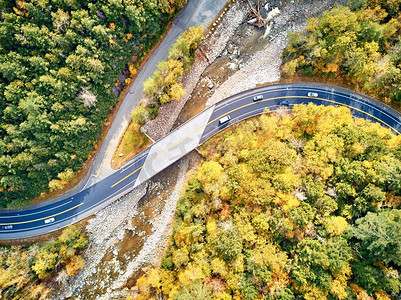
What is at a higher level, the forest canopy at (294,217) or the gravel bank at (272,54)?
the gravel bank at (272,54)

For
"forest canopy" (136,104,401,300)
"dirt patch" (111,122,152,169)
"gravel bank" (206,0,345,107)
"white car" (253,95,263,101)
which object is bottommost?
"forest canopy" (136,104,401,300)

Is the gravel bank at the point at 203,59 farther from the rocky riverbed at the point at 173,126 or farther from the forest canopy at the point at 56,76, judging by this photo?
the forest canopy at the point at 56,76

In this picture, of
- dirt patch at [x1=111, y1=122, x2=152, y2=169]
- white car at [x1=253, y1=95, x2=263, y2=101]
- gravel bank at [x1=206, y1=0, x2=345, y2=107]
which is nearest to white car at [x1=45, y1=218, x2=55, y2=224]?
dirt patch at [x1=111, y1=122, x2=152, y2=169]

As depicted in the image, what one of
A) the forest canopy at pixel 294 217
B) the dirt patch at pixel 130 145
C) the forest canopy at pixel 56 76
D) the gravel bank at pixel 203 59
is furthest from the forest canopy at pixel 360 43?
the dirt patch at pixel 130 145

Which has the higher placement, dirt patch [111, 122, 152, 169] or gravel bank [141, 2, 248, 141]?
gravel bank [141, 2, 248, 141]

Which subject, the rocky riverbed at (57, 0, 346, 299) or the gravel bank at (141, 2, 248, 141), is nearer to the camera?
the rocky riverbed at (57, 0, 346, 299)

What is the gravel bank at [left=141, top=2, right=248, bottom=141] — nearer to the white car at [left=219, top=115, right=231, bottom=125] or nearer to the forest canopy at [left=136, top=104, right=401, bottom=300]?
the white car at [left=219, top=115, right=231, bottom=125]
